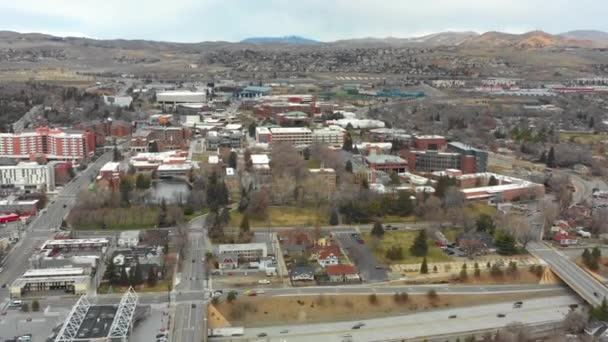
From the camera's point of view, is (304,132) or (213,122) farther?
(213,122)

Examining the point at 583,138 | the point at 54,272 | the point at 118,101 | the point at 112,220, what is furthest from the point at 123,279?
the point at 118,101

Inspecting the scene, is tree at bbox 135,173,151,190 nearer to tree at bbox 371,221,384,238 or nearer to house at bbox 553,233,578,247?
tree at bbox 371,221,384,238

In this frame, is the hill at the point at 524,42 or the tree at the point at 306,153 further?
the hill at the point at 524,42

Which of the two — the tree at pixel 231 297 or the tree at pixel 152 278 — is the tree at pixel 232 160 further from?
the tree at pixel 231 297

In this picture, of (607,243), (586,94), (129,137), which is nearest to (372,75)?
(586,94)

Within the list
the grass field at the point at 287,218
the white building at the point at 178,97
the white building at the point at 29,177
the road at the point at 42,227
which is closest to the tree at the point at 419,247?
the grass field at the point at 287,218

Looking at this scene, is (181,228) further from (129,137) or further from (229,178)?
(129,137)

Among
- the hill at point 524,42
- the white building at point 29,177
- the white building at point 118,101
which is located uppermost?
the hill at point 524,42
